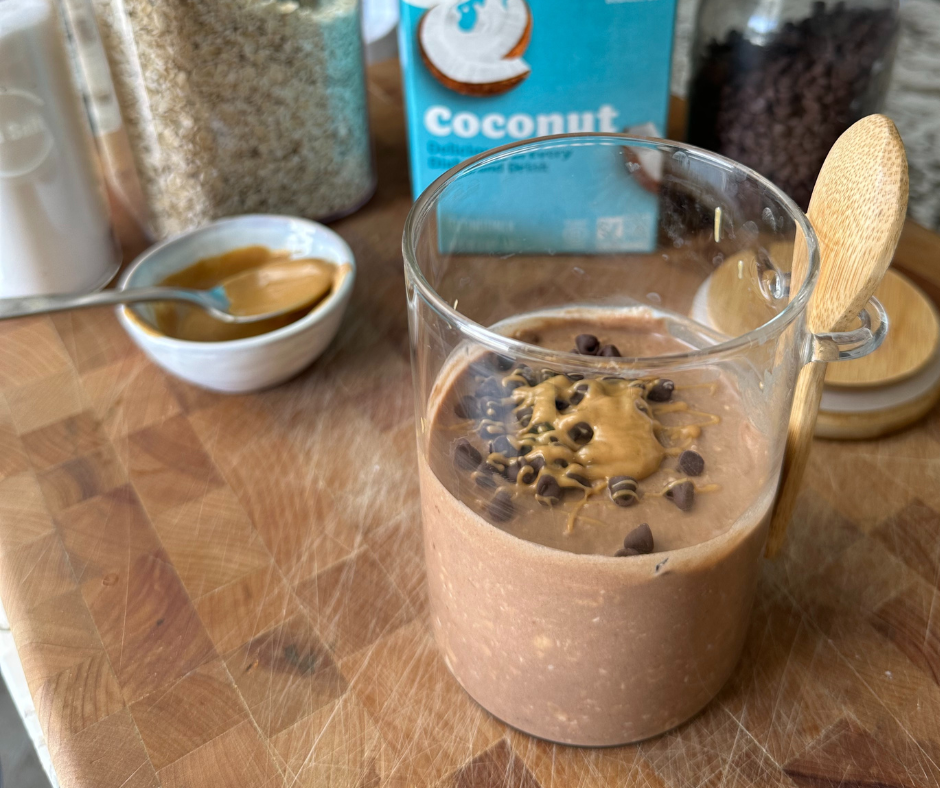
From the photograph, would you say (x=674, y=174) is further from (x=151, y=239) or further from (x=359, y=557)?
(x=151, y=239)

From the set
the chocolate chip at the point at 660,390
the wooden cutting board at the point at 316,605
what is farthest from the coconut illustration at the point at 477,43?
the chocolate chip at the point at 660,390

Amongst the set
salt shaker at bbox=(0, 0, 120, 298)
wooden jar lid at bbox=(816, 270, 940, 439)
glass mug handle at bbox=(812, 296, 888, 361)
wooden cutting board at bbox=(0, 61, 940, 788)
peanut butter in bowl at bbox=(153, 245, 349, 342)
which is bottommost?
wooden cutting board at bbox=(0, 61, 940, 788)

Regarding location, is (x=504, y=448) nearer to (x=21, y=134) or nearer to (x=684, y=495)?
(x=684, y=495)

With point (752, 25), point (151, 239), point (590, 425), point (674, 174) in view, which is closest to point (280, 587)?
point (590, 425)

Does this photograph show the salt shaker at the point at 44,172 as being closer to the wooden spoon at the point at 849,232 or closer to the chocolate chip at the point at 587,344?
the chocolate chip at the point at 587,344

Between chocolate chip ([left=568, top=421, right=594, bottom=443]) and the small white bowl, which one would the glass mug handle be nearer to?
chocolate chip ([left=568, top=421, right=594, bottom=443])

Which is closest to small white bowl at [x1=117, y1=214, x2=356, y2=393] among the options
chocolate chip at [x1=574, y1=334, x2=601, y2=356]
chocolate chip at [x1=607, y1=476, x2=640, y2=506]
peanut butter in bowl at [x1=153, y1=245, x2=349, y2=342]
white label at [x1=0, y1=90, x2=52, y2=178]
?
peanut butter in bowl at [x1=153, y1=245, x2=349, y2=342]

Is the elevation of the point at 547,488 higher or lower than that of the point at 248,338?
higher

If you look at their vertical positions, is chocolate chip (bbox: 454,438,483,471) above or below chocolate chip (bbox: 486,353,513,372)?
below

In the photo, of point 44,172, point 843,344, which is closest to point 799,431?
point 843,344
